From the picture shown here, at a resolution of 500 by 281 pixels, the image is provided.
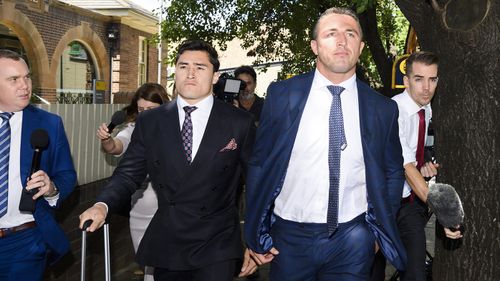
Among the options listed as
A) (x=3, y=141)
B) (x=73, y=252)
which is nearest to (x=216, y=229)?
(x=3, y=141)

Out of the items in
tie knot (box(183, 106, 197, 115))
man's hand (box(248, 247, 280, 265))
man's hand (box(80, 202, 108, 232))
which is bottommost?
man's hand (box(248, 247, 280, 265))

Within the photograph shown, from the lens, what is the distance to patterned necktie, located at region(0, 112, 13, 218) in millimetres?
3850

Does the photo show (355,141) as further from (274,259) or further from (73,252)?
(73,252)

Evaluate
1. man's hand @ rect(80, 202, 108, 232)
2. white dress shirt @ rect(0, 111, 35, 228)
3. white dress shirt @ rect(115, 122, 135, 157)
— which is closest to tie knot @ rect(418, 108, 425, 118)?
white dress shirt @ rect(115, 122, 135, 157)

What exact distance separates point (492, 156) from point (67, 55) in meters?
21.3

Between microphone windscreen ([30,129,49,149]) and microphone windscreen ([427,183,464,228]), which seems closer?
microphone windscreen ([30,129,49,149])

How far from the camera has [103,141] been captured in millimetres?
5172

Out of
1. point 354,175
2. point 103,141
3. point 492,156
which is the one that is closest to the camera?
point 354,175

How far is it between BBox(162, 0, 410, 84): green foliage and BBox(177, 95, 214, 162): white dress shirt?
468 inches

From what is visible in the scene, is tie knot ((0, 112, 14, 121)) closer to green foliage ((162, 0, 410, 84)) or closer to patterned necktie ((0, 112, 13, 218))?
patterned necktie ((0, 112, 13, 218))

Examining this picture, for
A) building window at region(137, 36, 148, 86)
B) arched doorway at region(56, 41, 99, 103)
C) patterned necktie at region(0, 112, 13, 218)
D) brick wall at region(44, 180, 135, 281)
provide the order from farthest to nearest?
building window at region(137, 36, 148, 86) < arched doorway at region(56, 41, 99, 103) < brick wall at region(44, 180, 135, 281) < patterned necktie at region(0, 112, 13, 218)

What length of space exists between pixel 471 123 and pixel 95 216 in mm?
3012

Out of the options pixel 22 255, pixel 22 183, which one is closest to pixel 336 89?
pixel 22 183

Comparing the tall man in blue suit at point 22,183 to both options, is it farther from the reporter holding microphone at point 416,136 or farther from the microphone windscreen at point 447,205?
the reporter holding microphone at point 416,136
